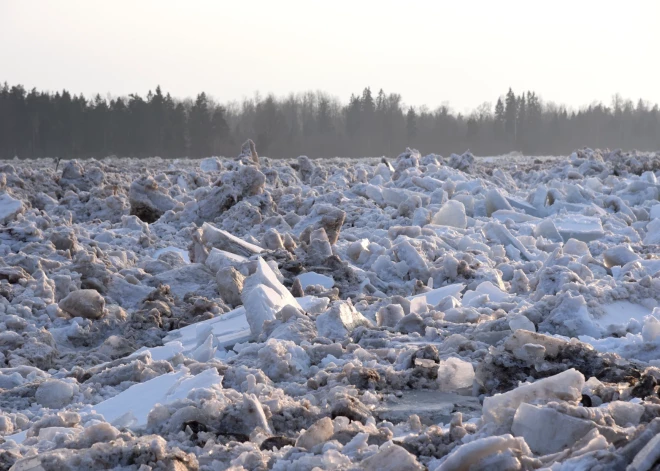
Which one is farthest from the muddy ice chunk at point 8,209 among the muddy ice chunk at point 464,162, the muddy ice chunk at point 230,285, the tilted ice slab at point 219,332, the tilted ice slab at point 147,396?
the muddy ice chunk at point 464,162

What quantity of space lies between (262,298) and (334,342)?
636 millimetres

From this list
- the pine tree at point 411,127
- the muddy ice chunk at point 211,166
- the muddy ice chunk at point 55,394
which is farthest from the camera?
the pine tree at point 411,127

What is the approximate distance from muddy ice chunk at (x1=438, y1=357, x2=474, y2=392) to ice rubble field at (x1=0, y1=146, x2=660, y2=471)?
10 millimetres

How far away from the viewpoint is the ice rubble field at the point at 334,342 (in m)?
1.95

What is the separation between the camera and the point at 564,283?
413 centimetres

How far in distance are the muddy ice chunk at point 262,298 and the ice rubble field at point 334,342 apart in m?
0.01

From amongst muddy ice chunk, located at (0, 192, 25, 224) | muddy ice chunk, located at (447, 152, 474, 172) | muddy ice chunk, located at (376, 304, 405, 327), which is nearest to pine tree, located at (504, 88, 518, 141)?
muddy ice chunk, located at (447, 152, 474, 172)

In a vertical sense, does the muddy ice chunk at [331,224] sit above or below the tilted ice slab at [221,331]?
above

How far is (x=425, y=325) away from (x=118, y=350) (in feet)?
5.29

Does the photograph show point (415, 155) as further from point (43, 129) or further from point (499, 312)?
point (43, 129)

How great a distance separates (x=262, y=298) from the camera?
3941mm

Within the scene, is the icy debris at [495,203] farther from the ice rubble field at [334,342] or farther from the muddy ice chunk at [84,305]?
the muddy ice chunk at [84,305]

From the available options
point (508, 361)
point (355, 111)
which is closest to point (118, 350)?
point (508, 361)

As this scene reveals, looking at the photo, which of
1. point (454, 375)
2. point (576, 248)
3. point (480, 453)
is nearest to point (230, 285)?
point (454, 375)
